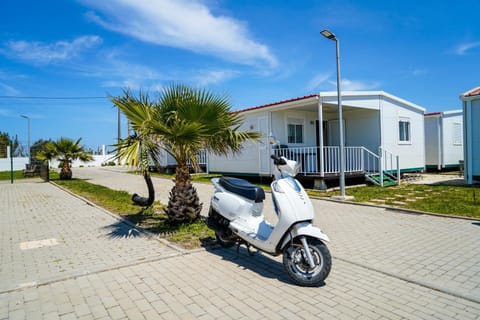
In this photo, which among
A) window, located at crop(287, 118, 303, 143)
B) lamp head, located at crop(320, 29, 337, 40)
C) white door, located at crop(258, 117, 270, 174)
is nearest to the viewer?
lamp head, located at crop(320, 29, 337, 40)

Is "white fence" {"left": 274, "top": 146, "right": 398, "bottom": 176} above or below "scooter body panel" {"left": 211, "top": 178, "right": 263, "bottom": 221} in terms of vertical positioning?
above

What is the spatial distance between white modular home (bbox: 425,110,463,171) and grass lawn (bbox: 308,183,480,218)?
771 cm

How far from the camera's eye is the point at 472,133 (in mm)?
11578

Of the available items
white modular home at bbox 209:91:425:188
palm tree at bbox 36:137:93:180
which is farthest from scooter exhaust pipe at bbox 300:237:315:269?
palm tree at bbox 36:137:93:180

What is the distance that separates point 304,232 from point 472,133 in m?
11.6

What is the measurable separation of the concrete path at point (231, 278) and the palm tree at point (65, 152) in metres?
12.5

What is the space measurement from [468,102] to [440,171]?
816cm

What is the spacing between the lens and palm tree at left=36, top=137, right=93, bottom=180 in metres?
17.3

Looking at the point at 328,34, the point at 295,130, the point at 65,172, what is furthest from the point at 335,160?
the point at 65,172

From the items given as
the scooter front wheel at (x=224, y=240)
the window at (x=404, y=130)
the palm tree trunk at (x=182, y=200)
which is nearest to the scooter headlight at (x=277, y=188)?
the scooter front wheel at (x=224, y=240)

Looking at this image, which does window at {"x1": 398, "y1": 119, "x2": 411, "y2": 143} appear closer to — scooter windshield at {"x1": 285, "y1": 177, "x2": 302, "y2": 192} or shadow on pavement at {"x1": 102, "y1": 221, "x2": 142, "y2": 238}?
scooter windshield at {"x1": 285, "y1": 177, "x2": 302, "y2": 192}

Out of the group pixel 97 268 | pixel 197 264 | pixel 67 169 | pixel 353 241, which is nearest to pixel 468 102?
pixel 353 241

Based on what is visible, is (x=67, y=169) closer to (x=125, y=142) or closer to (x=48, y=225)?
(x=48, y=225)

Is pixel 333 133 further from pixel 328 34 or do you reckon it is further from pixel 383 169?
pixel 328 34
